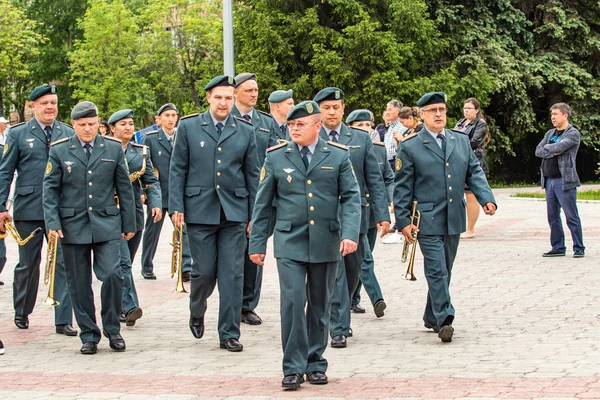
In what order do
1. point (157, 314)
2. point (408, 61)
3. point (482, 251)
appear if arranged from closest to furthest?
point (157, 314)
point (482, 251)
point (408, 61)

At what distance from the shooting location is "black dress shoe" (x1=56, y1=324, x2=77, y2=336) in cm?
952

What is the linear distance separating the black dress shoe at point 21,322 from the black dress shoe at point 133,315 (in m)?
0.93

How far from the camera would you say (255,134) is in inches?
397

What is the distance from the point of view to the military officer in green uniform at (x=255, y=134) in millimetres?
10023

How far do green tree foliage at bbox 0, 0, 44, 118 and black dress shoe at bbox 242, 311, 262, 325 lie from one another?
162ft

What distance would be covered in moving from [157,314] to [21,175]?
193 centimetres

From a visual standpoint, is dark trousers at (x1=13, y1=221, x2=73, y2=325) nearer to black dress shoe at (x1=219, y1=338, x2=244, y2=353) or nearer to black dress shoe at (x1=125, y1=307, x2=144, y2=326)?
black dress shoe at (x1=125, y1=307, x2=144, y2=326)

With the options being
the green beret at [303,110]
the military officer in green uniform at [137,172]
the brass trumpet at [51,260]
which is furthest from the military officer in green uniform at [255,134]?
the green beret at [303,110]

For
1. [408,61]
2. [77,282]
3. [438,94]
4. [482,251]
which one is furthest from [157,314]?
[408,61]

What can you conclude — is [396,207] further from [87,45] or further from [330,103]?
[87,45]

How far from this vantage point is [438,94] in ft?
29.9

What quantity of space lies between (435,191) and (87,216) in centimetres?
289

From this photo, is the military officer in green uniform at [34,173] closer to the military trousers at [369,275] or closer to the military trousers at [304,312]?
the military trousers at [369,275]

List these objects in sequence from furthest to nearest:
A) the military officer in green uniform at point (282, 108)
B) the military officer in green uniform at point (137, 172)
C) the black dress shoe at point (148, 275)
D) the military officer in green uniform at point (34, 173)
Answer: the black dress shoe at point (148, 275), the military officer in green uniform at point (137, 172), the military officer in green uniform at point (282, 108), the military officer in green uniform at point (34, 173)
